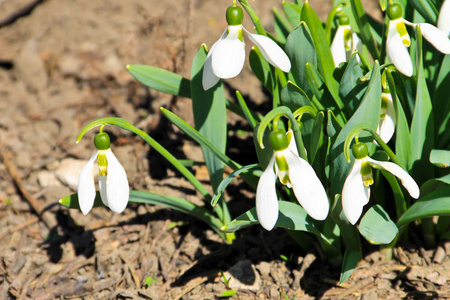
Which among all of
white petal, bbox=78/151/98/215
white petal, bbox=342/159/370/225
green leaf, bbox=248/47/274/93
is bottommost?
white petal, bbox=342/159/370/225

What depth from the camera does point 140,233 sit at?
1972mm

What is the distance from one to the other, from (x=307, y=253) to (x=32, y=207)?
1.26m

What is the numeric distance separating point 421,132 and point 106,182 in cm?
94

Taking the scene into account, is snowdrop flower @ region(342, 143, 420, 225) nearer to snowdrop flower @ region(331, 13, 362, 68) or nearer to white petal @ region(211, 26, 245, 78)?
white petal @ region(211, 26, 245, 78)

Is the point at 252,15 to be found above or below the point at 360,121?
above

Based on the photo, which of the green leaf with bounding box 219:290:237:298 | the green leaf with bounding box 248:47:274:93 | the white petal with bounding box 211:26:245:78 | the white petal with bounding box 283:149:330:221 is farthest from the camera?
the green leaf with bounding box 219:290:237:298

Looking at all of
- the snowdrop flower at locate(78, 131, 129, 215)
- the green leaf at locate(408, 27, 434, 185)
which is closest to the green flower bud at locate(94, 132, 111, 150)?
the snowdrop flower at locate(78, 131, 129, 215)

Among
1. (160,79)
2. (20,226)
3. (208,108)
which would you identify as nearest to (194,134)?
(208,108)

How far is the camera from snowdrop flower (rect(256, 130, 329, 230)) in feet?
3.43

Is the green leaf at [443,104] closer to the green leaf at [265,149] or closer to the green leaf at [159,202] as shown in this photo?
the green leaf at [265,149]

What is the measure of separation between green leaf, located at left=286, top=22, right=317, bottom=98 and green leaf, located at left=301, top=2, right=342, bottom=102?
0.21 feet

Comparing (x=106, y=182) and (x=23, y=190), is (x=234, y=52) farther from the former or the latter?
(x=23, y=190)

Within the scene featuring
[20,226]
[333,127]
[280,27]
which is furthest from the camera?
[20,226]

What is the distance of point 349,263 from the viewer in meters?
1.47
